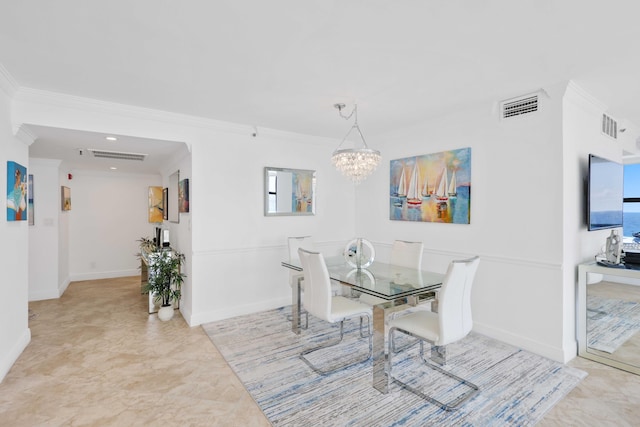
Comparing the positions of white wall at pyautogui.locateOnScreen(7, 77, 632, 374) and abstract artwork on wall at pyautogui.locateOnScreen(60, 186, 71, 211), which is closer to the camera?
white wall at pyautogui.locateOnScreen(7, 77, 632, 374)

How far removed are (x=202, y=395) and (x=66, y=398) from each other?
0.97m

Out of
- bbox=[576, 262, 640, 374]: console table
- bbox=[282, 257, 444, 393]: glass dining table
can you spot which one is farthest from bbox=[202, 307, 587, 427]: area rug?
bbox=[576, 262, 640, 374]: console table

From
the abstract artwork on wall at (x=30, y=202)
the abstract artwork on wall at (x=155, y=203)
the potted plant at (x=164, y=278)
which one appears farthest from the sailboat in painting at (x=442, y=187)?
the abstract artwork on wall at (x=30, y=202)

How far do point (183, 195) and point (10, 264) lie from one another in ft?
5.69

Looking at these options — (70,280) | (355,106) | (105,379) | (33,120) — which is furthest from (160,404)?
(70,280)

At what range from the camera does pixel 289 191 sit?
14.5 ft

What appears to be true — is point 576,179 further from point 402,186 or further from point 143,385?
point 143,385

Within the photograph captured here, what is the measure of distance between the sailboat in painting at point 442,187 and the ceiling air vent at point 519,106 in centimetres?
85

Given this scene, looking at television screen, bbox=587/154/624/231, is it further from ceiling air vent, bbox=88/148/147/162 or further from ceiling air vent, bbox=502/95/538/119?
ceiling air vent, bbox=88/148/147/162

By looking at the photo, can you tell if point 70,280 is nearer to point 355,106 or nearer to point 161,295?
point 161,295

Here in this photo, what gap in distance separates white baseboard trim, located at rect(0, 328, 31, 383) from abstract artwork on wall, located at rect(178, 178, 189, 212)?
193 cm

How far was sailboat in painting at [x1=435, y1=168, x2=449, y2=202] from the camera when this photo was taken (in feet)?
12.1

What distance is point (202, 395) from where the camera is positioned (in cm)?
234

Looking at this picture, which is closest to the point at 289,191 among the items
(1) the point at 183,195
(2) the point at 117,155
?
(1) the point at 183,195
